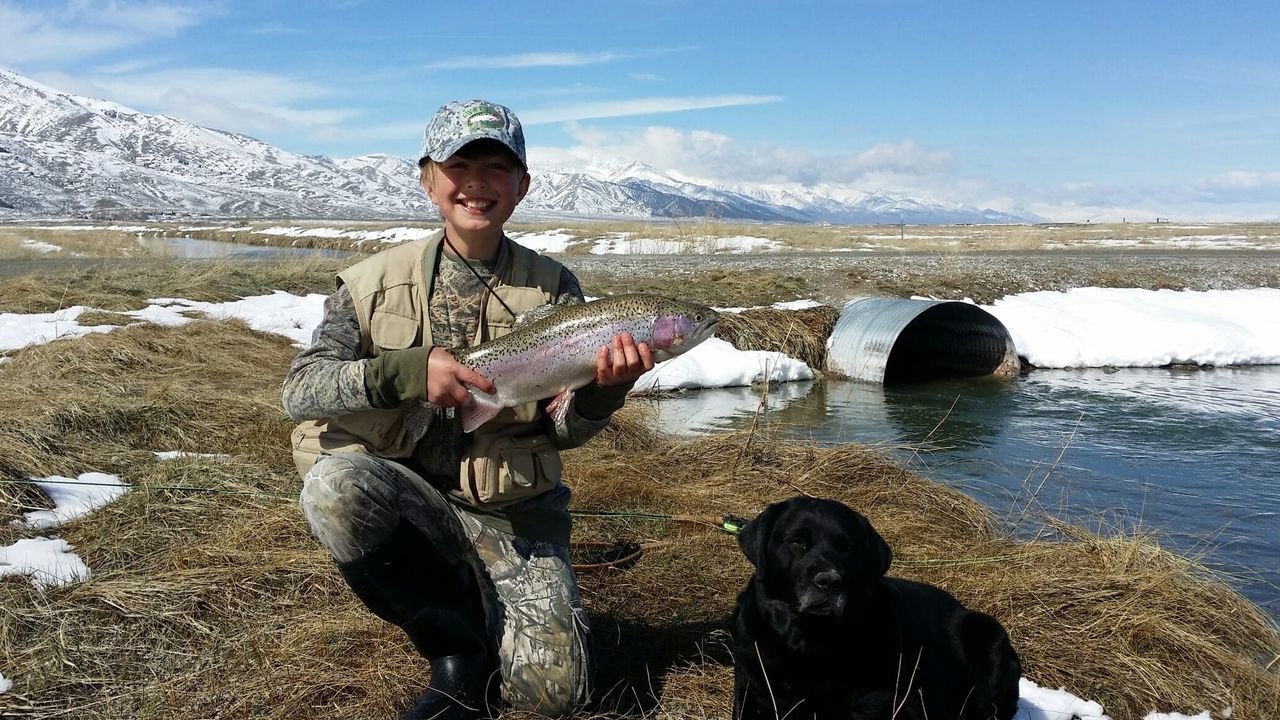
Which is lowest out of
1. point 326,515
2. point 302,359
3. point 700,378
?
point 700,378

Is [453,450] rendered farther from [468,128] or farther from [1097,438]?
[1097,438]

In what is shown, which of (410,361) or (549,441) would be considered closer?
Answer: (410,361)

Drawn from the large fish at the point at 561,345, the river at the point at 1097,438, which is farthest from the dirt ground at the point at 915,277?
the large fish at the point at 561,345

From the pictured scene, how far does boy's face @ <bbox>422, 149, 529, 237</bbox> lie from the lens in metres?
3.50

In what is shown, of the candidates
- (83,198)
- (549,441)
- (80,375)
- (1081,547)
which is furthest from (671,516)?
(83,198)

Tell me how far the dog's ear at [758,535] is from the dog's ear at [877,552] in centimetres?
33

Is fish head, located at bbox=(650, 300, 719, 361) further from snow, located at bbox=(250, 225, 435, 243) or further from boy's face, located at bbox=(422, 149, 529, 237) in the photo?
snow, located at bbox=(250, 225, 435, 243)

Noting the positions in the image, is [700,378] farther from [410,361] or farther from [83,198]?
[83,198]

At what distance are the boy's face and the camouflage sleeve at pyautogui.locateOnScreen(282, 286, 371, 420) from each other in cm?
55

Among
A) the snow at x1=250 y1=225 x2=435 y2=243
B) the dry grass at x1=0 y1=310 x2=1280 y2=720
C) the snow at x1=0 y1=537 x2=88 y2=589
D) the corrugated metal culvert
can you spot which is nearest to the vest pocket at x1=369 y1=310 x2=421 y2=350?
the dry grass at x1=0 y1=310 x2=1280 y2=720

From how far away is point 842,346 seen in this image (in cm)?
1475

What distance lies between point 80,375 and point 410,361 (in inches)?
294

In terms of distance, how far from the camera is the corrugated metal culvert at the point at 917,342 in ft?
46.4

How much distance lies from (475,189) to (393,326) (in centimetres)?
66
